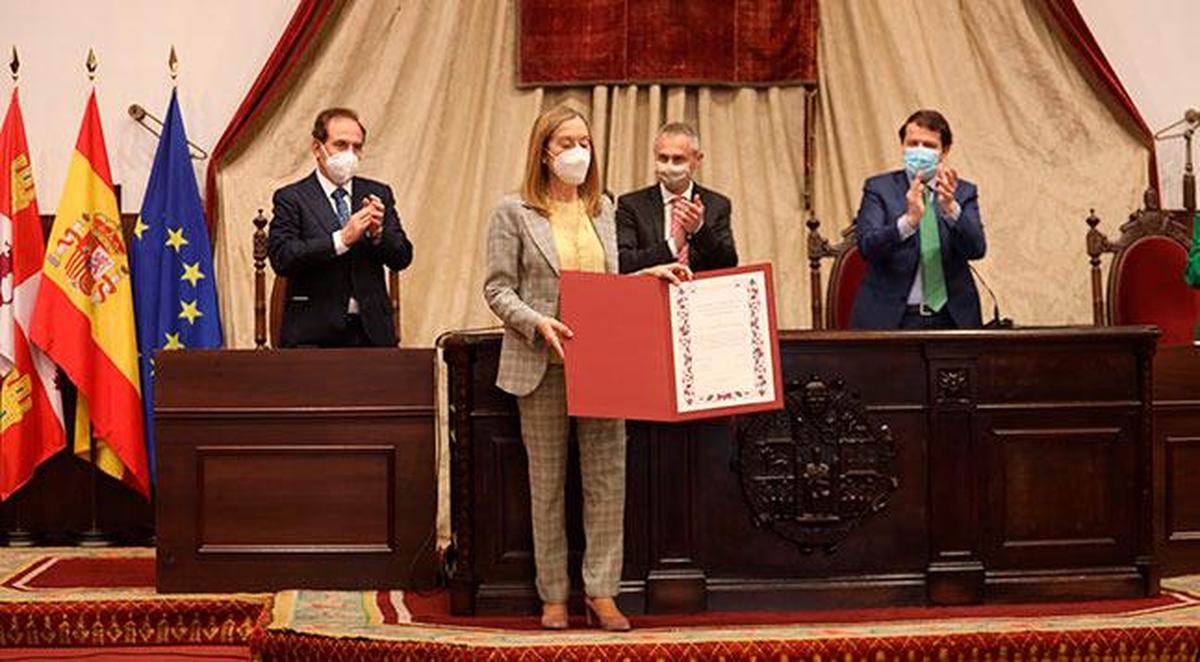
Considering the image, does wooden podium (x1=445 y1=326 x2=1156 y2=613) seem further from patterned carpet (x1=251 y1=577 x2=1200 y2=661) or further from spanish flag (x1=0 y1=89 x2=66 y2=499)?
spanish flag (x1=0 y1=89 x2=66 y2=499)

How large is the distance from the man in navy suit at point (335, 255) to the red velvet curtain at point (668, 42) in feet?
6.69

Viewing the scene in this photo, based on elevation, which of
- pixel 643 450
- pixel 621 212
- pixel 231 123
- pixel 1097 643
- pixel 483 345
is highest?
pixel 231 123

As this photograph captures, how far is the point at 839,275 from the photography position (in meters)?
6.37

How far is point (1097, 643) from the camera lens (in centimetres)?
444

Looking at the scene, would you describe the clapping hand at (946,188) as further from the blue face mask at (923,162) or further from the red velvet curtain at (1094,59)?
the red velvet curtain at (1094,59)

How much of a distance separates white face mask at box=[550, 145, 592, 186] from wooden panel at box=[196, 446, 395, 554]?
1182 millimetres

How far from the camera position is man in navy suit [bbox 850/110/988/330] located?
5.33 m

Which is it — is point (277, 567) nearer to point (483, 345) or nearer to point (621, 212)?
point (483, 345)

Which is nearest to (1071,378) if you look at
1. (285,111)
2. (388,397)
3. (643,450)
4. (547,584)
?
(643,450)

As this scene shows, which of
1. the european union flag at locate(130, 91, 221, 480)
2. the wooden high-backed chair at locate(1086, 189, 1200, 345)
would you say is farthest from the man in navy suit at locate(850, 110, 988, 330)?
the european union flag at locate(130, 91, 221, 480)

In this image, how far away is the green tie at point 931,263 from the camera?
17.8 feet

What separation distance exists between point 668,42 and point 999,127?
1.47 m

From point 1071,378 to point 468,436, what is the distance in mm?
1784

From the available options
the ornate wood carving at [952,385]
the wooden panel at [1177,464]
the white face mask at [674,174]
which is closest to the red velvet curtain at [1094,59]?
the wooden panel at [1177,464]
